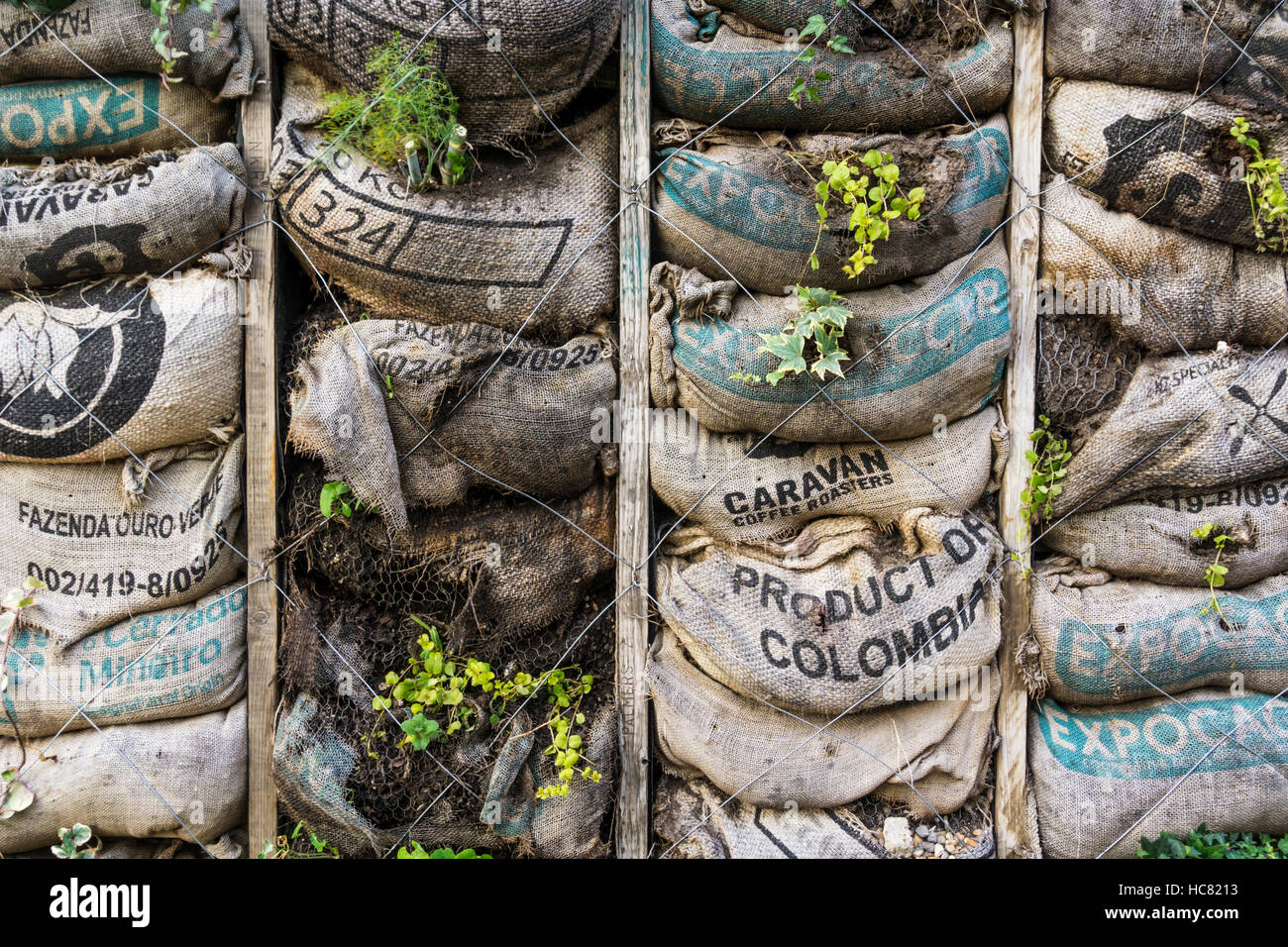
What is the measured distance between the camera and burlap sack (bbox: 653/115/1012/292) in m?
2.22

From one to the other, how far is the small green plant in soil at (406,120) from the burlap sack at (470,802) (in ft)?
4.74

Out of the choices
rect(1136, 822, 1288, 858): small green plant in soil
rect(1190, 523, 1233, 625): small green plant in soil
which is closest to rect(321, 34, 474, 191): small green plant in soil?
rect(1190, 523, 1233, 625): small green plant in soil

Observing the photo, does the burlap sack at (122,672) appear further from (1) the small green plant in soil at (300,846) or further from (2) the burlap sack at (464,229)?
(2) the burlap sack at (464,229)

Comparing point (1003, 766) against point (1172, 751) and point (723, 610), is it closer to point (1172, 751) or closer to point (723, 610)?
point (1172, 751)

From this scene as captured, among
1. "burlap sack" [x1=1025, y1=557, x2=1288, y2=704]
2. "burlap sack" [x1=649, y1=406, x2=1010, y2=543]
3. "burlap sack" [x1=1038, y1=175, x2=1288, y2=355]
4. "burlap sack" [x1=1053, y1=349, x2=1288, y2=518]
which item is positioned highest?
"burlap sack" [x1=1038, y1=175, x2=1288, y2=355]

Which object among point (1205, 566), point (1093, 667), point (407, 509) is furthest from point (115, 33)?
point (1205, 566)

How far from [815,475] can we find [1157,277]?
3.47 feet

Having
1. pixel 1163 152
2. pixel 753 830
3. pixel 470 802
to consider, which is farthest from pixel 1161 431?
pixel 470 802

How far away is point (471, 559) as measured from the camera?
2.29 m

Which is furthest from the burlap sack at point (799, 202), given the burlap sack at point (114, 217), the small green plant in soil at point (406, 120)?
the burlap sack at point (114, 217)

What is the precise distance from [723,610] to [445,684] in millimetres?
771

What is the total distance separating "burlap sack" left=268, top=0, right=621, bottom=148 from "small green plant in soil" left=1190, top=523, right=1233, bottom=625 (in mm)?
2023

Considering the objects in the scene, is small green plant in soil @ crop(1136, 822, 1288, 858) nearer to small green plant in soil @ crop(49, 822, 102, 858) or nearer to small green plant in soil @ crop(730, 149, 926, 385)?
small green plant in soil @ crop(730, 149, 926, 385)

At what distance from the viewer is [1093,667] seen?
2.26m
